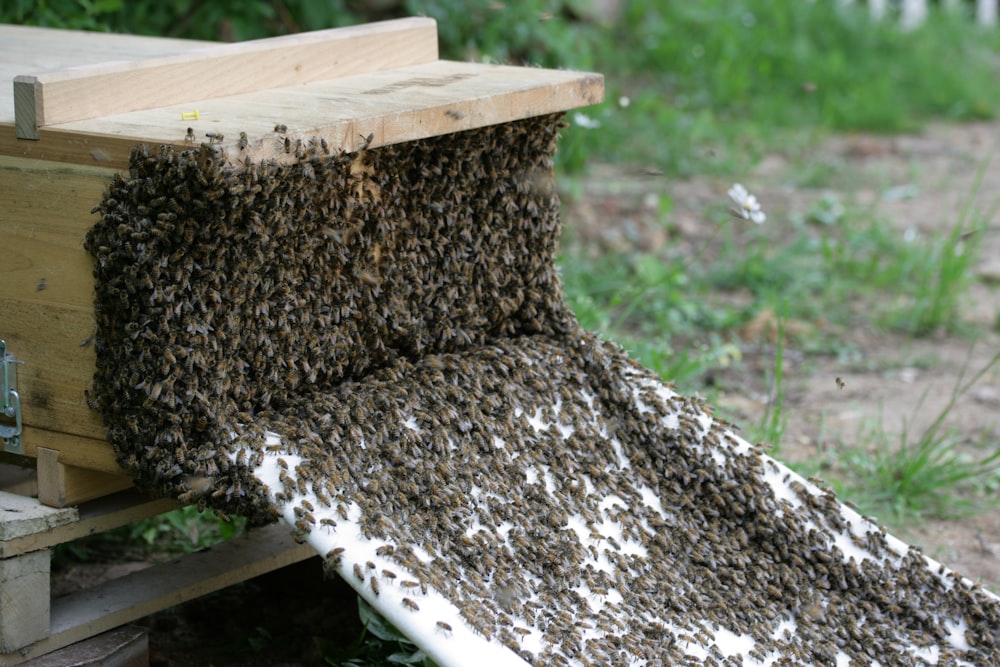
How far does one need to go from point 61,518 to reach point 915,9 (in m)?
12.9

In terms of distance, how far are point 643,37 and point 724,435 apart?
772 cm

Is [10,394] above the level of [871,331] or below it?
above

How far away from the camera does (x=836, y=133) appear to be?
9.52 metres

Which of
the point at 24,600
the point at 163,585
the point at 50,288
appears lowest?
the point at 163,585

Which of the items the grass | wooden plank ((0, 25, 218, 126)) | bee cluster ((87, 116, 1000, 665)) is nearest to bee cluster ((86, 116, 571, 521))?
bee cluster ((87, 116, 1000, 665))

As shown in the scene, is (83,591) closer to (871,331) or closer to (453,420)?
(453,420)

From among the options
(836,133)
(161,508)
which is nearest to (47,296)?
(161,508)

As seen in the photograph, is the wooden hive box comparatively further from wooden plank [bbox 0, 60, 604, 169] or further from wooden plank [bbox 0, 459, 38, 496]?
wooden plank [bbox 0, 459, 38, 496]

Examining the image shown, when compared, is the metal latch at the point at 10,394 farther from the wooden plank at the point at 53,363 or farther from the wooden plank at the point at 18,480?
the wooden plank at the point at 18,480

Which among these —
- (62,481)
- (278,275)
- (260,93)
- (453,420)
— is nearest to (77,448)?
(62,481)

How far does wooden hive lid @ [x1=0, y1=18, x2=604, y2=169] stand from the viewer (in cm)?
240

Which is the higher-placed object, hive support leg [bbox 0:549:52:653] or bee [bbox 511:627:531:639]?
bee [bbox 511:627:531:639]

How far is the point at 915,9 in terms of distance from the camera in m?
13.3

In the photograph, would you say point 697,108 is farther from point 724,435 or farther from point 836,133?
point 724,435
